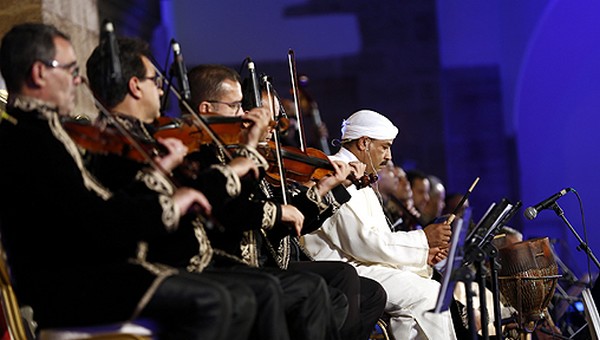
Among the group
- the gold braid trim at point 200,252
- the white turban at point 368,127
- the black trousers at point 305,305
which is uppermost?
the white turban at point 368,127

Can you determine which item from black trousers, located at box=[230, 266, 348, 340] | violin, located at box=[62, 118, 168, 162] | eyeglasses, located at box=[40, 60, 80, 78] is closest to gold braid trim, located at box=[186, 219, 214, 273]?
black trousers, located at box=[230, 266, 348, 340]

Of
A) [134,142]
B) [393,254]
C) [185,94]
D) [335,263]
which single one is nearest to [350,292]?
[335,263]

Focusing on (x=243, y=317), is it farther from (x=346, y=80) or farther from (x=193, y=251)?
(x=346, y=80)

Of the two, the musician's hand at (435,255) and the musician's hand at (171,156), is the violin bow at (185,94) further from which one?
the musician's hand at (435,255)

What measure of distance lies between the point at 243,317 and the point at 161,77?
97 cm

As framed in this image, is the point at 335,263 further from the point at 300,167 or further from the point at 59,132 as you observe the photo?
the point at 59,132

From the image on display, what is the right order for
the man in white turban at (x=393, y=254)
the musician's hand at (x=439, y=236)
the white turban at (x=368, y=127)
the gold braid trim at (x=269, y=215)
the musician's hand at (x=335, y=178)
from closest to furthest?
the gold braid trim at (x=269, y=215)
the musician's hand at (x=335, y=178)
the man in white turban at (x=393, y=254)
the musician's hand at (x=439, y=236)
the white turban at (x=368, y=127)

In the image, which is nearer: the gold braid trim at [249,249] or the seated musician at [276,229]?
the seated musician at [276,229]

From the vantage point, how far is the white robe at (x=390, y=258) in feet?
14.9

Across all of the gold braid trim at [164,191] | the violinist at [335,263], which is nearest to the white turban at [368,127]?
the violinist at [335,263]

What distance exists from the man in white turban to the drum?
0.39 metres

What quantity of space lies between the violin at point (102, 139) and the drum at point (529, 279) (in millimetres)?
→ 2572

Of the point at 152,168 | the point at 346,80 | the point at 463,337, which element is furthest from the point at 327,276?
the point at 346,80

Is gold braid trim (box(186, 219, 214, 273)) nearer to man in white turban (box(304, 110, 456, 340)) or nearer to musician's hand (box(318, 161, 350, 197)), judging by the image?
musician's hand (box(318, 161, 350, 197))
